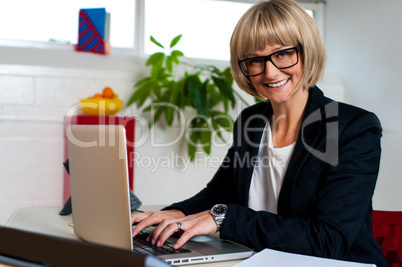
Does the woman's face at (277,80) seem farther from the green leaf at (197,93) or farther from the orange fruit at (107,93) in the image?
the orange fruit at (107,93)

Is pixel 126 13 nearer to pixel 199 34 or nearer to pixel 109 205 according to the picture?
pixel 199 34

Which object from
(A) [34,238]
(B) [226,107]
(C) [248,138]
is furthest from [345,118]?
(B) [226,107]

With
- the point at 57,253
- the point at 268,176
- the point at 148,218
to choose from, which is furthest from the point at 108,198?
the point at 268,176

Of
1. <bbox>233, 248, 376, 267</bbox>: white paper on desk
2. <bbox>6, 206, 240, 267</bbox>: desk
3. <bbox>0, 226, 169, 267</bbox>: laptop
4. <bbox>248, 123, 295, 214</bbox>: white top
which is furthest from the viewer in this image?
<bbox>248, 123, 295, 214</bbox>: white top

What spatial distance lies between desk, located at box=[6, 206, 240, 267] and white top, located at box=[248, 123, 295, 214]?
399mm

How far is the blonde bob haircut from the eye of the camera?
4.12 ft

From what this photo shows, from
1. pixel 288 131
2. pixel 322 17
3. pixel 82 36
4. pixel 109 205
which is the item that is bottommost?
pixel 109 205

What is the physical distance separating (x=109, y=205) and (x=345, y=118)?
64 centimetres

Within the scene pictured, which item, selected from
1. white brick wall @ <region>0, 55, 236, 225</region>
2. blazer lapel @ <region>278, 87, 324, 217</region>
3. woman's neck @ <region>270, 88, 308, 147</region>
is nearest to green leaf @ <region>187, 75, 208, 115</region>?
white brick wall @ <region>0, 55, 236, 225</region>

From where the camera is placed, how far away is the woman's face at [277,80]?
1289mm

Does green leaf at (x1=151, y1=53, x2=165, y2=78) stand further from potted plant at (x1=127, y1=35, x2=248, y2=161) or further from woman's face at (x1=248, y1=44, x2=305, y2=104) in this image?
woman's face at (x1=248, y1=44, x2=305, y2=104)

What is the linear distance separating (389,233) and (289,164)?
0.30 m

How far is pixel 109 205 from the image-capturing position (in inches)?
36.1

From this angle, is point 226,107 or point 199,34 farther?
point 199,34
